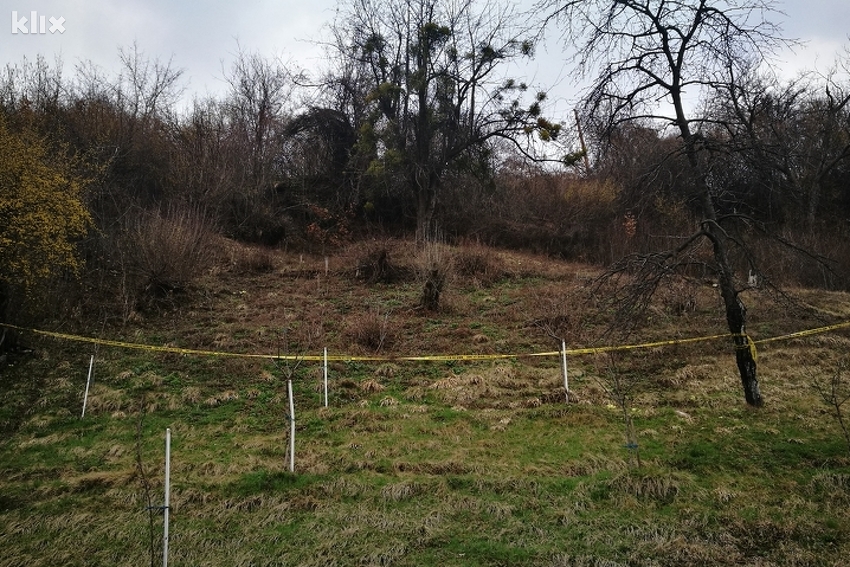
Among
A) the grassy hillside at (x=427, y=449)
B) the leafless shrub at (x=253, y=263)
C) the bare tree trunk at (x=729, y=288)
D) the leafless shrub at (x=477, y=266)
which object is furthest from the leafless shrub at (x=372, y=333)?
the leafless shrub at (x=253, y=263)

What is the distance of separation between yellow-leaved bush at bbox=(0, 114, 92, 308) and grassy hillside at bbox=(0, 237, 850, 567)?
1.78 m

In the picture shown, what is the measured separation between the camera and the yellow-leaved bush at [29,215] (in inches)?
345

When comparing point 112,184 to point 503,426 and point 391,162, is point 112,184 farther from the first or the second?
point 503,426

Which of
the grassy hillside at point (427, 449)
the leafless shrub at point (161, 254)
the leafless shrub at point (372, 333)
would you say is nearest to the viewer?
the grassy hillside at point (427, 449)

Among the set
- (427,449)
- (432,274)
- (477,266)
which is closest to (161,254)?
(432,274)

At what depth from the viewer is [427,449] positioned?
6602 mm

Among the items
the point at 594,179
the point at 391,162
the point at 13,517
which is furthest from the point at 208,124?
the point at 13,517

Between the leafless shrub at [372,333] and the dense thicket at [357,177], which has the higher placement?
the dense thicket at [357,177]

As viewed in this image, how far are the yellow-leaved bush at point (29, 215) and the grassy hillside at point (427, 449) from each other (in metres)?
1.78

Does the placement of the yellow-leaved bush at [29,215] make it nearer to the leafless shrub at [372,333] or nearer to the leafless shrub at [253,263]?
the leafless shrub at [372,333]

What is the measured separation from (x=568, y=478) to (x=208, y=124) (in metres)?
21.8

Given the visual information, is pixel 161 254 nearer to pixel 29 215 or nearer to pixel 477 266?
pixel 29 215

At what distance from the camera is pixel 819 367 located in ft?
30.6

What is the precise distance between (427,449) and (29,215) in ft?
24.5
